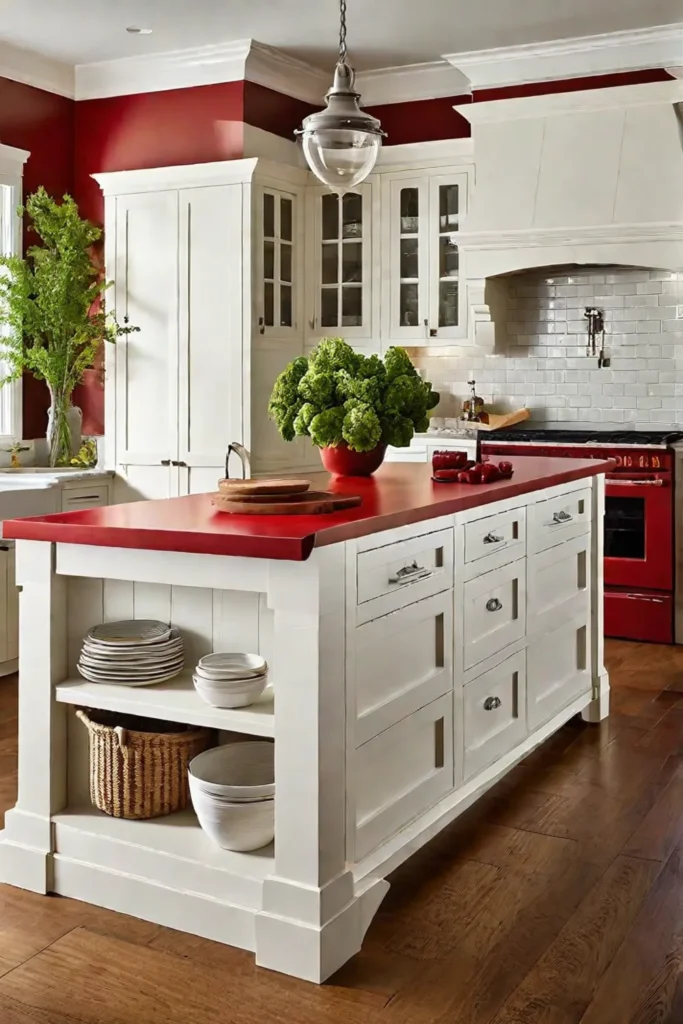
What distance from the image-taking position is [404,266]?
21.6 ft

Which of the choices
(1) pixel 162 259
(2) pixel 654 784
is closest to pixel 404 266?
(1) pixel 162 259

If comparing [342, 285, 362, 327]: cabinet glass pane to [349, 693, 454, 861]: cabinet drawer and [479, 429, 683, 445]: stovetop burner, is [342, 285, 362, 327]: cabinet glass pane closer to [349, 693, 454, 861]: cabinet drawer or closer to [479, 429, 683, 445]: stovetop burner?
[479, 429, 683, 445]: stovetop burner

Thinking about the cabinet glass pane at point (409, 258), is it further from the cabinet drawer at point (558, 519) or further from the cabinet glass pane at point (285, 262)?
the cabinet drawer at point (558, 519)

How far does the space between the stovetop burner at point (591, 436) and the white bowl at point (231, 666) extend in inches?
137

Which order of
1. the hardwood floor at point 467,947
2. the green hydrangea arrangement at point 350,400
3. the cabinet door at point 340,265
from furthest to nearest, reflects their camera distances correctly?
1. the cabinet door at point 340,265
2. the green hydrangea arrangement at point 350,400
3. the hardwood floor at point 467,947

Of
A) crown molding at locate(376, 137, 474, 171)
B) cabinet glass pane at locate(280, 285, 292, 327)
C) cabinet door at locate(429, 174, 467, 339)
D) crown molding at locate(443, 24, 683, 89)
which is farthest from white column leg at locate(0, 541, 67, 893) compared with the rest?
crown molding at locate(443, 24, 683, 89)

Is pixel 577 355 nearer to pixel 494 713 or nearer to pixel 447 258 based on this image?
pixel 447 258

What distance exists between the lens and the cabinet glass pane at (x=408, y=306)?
259 inches

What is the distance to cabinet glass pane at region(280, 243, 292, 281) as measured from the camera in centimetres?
647

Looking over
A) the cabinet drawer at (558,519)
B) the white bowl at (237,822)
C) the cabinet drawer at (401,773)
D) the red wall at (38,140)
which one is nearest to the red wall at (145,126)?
the red wall at (38,140)

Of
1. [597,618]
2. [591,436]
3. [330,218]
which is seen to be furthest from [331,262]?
[597,618]

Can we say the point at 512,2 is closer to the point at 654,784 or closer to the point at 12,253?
the point at 12,253

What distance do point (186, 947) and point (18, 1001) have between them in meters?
0.40

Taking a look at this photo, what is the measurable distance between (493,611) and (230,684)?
1.07 metres
